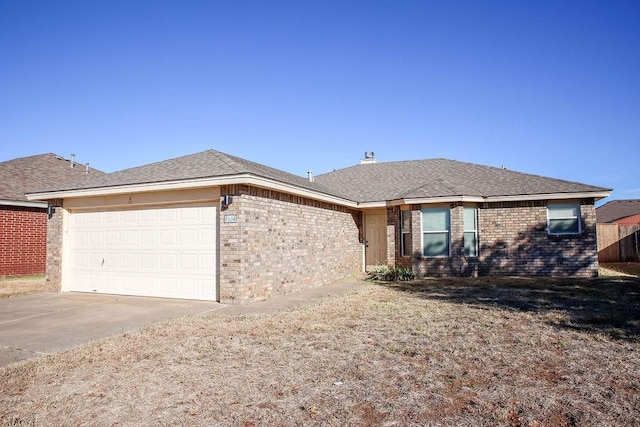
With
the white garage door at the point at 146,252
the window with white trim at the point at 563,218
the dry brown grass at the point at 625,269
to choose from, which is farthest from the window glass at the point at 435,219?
the white garage door at the point at 146,252

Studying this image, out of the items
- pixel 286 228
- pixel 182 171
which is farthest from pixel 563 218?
pixel 182 171

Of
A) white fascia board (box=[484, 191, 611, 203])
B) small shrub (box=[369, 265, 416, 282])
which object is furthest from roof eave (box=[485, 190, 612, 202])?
small shrub (box=[369, 265, 416, 282])

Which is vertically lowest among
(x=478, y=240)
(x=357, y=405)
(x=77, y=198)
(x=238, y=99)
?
(x=357, y=405)

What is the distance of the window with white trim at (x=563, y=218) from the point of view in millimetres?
14180

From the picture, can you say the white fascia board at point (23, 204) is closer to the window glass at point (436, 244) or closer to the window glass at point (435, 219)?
the window glass at point (435, 219)

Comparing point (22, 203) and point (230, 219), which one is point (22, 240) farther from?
point (230, 219)

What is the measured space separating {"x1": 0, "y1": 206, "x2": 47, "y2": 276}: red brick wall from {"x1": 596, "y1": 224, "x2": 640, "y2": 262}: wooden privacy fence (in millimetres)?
26923

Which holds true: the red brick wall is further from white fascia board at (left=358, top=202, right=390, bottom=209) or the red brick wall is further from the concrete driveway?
white fascia board at (left=358, top=202, right=390, bottom=209)

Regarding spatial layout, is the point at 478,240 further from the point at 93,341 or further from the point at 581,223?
the point at 93,341

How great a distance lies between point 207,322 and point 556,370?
207 inches

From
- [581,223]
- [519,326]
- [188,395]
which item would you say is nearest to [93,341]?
[188,395]

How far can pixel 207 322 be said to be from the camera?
703cm

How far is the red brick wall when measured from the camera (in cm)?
1466

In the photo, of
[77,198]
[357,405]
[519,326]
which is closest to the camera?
[357,405]
